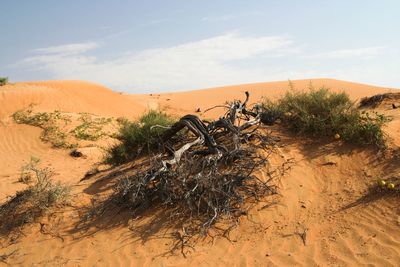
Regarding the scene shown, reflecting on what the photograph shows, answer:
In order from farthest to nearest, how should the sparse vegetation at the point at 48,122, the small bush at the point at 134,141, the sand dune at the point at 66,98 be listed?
the sand dune at the point at 66,98
the sparse vegetation at the point at 48,122
the small bush at the point at 134,141

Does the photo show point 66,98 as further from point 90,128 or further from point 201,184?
point 201,184

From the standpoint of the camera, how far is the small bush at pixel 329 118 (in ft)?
20.3

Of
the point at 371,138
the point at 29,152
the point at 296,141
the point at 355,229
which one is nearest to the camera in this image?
the point at 355,229

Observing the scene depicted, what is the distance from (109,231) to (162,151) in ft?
6.28

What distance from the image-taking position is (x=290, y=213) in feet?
17.1

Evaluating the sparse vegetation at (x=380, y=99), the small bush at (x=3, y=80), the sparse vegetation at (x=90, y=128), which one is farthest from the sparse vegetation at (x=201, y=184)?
the small bush at (x=3, y=80)

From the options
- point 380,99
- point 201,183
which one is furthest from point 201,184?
point 380,99

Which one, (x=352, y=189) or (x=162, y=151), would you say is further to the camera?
(x=162, y=151)

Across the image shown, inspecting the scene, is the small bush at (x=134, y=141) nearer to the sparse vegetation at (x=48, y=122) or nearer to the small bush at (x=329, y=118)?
the small bush at (x=329, y=118)

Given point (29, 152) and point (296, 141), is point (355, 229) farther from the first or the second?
point (29, 152)

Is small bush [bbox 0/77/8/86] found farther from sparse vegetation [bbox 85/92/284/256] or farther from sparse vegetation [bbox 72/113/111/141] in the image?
sparse vegetation [bbox 85/92/284/256]

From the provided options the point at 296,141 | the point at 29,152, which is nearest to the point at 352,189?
the point at 296,141

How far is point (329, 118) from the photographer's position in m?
6.62

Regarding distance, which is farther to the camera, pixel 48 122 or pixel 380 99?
pixel 48 122
